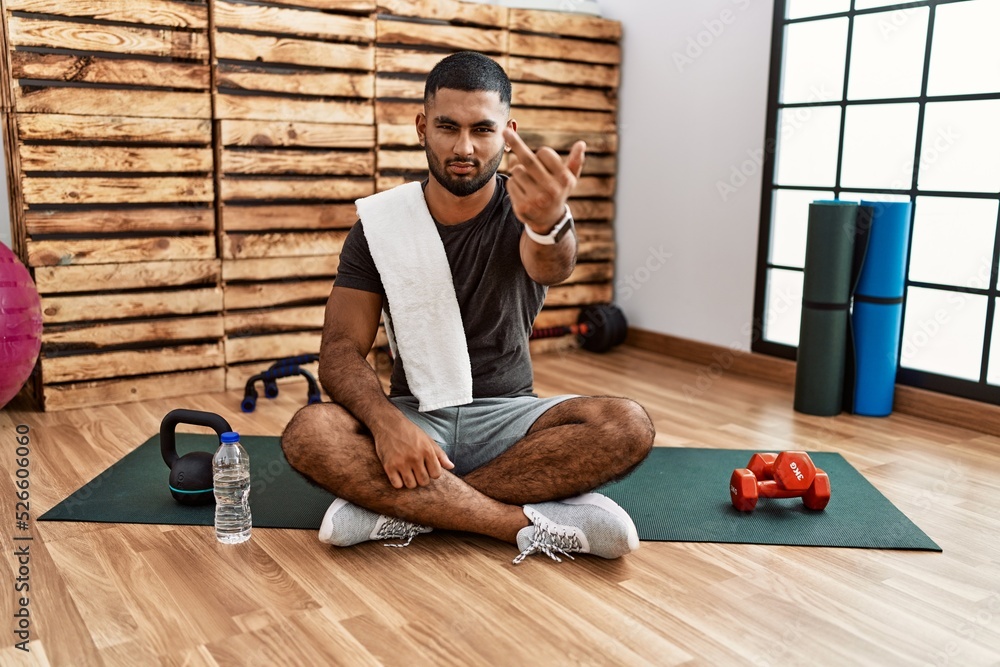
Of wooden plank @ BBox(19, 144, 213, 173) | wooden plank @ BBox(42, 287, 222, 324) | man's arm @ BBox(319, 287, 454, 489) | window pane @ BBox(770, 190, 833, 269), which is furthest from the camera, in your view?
window pane @ BBox(770, 190, 833, 269)

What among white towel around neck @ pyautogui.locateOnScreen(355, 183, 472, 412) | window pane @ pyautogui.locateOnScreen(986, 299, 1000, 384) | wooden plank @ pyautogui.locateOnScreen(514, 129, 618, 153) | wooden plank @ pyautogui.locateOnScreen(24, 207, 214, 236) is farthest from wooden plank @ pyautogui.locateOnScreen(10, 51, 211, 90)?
window pane @ pyautogui.locateOnScreen(986, 299, 1000, 384)

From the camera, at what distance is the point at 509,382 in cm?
218

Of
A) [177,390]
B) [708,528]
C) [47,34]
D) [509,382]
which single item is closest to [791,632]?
[708,528]

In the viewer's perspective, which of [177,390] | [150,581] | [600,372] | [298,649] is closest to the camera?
[298,649]

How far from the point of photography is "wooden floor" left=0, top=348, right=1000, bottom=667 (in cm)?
158

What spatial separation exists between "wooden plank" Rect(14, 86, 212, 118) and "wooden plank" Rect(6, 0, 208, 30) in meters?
0.25

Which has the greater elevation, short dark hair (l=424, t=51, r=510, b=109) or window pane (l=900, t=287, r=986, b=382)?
short dark hair (l=424, t=51, r=510, b=109)

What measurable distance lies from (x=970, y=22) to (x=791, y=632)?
2370mm

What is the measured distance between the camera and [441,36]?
151 inches

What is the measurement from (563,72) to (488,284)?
2464mm

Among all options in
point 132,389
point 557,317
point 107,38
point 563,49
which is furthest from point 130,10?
point 557,317

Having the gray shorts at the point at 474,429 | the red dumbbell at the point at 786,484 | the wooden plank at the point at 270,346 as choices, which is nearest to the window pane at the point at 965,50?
the red dumbbell at the point at 786,484

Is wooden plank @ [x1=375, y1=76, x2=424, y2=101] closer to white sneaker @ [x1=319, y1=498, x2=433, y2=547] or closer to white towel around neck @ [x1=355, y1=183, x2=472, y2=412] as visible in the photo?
white towel around neck @ [x1=355, y1=183, x2=472, y2=412]

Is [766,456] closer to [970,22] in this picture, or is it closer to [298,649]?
[298,649]
